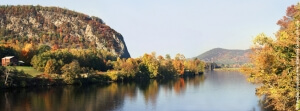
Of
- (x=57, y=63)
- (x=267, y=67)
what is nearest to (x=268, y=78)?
(x=267, y=67)

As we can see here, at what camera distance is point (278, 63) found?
1011 inches

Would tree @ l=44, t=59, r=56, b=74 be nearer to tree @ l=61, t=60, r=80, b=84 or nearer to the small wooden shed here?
tree @ l=61, t=60, r=80, b=84

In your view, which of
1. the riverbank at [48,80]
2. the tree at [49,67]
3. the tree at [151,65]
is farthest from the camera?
the tree at [151,65]

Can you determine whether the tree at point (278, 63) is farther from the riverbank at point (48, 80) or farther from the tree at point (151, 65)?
the tree at point (151, 65)

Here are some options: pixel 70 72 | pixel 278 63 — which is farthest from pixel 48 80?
pixel 278 63

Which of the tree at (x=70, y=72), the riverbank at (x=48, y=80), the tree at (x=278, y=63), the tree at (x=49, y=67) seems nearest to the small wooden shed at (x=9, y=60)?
the tree at (x=49, y=67)

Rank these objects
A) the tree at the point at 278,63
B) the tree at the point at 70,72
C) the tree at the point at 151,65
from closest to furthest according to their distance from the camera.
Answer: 1. the tree at the point at 278,63
2. the tree at the point at 70,72
3. the tree at the point at 151,65

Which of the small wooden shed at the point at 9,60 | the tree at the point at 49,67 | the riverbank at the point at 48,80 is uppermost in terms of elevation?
the small wooden shed at the point at 9,60

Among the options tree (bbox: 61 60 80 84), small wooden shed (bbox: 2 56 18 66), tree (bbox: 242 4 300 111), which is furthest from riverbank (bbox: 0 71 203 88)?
tree (bbox: 242 4 300 111)

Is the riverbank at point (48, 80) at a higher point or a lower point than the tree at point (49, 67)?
lower

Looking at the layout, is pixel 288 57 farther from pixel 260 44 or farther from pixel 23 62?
pixel 23 62

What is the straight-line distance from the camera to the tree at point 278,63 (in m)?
23.6

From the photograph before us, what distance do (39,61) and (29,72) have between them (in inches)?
235

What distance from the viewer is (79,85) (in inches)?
3875
